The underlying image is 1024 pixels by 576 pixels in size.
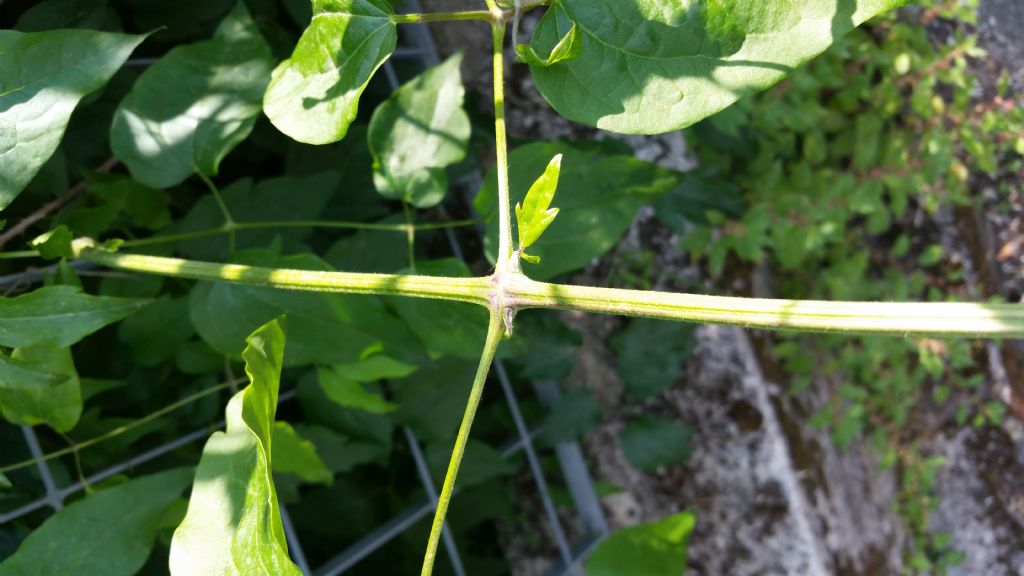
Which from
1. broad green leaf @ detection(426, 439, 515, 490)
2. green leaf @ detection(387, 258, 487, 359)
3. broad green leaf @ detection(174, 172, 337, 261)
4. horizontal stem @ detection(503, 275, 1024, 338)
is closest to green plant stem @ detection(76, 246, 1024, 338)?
horizontal stem @ detection(503, 275, 1024, 338)

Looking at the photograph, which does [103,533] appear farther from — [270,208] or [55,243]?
[270,208]

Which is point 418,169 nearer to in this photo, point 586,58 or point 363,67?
point 363,67

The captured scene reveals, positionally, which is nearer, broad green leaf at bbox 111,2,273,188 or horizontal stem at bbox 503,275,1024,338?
horizontal stem at bbox 503,275,1024,338

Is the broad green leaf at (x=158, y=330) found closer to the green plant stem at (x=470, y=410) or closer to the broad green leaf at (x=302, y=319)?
the broad green leaf at (x=302, y=319)

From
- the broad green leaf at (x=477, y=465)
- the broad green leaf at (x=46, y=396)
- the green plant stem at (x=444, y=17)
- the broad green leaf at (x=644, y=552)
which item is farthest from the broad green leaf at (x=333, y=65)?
the broad green leaf at (x=477, y=465)

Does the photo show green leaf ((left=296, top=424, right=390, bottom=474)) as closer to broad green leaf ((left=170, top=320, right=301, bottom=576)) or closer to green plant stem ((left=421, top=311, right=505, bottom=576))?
broad green leaf ((left=170, top=320, right=301, bottom=576))

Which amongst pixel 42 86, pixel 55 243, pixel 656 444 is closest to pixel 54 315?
pixel 55 243
